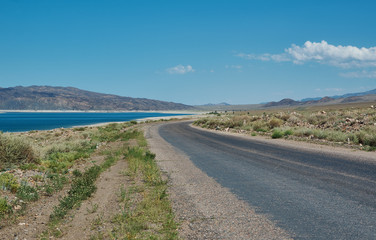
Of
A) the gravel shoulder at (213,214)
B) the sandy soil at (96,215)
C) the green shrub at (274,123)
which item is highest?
the green shrub at (274,123)

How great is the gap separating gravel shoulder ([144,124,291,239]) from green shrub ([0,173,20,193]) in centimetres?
435

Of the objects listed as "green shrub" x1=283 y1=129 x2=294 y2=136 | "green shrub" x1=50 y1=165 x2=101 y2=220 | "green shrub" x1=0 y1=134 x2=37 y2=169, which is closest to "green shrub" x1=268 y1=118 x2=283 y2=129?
"green shrub" x1=283 y1=129 x2=294 y2=136

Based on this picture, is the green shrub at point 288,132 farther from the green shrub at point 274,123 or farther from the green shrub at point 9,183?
the green shrub at point 9,183

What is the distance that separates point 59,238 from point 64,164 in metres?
7.95

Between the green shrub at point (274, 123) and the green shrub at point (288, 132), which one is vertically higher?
the green shrub at point (274, 123)

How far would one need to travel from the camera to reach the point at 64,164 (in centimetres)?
1278

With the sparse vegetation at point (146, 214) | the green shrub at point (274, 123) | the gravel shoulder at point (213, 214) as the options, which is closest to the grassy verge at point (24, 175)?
the sparse vegetation at point (146, 214)

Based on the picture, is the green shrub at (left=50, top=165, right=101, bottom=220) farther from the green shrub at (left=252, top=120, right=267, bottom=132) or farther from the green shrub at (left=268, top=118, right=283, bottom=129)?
the green shrub at (left=268, top=118, right=283, bottom=129)

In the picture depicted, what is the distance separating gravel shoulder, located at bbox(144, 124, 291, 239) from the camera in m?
5.11

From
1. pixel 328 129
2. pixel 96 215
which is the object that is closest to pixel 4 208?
pixel 96 215

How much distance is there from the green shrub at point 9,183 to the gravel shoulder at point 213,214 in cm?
435

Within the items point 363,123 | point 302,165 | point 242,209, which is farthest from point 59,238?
point 363,123

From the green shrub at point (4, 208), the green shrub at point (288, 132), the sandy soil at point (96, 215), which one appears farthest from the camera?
the green shrub at point (288, 132)

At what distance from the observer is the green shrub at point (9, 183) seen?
845 cm
